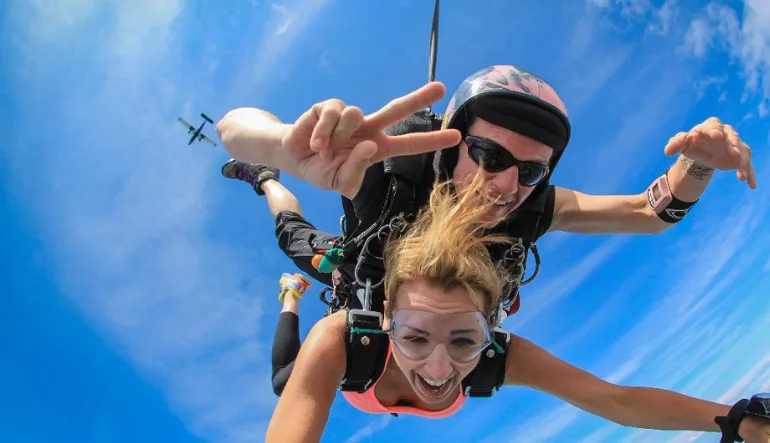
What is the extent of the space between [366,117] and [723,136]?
1986 mm

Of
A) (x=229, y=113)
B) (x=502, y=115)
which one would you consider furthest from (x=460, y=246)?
(x=229, y=113)

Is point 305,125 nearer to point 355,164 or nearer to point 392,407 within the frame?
point 355,164

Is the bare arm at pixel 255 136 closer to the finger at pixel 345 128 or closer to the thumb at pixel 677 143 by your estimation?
the finger at pixel 345 128

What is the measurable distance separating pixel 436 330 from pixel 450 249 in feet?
1.49

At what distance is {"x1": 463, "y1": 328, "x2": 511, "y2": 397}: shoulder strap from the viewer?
3328mm

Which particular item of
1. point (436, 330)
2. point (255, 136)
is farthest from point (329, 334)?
point (255, 136)

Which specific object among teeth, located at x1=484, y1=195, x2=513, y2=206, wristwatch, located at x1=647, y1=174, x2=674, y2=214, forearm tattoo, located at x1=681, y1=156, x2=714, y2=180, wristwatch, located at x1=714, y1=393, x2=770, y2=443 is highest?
wristwatch, located at x1=647, y1=174, x2=674, y2=214

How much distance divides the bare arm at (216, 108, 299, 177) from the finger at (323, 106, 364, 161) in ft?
0.63

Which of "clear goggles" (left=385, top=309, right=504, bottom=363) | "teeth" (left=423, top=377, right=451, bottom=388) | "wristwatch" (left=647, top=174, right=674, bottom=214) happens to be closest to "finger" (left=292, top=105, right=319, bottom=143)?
"clear goggles" (left=385, top=309, right=504, bottom=363)

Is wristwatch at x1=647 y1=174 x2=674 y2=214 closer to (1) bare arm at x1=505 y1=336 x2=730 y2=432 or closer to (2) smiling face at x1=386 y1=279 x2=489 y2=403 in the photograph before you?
(1) bare arm at x1=505 y1=336 x2=730 y2=432

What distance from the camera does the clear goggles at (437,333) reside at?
9.15 feet

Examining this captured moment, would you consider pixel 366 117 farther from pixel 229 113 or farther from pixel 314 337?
pixel 314 337

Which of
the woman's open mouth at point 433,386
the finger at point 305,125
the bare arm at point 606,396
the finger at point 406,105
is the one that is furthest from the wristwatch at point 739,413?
the finger at point 305,125

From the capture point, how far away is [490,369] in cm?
336
